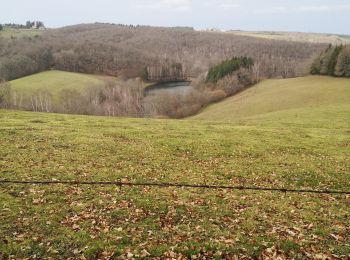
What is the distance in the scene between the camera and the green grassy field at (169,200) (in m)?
12.3

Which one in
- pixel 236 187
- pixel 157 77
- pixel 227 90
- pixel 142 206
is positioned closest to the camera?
pixel 142 206

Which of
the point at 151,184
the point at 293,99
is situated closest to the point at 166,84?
the point at 293,99

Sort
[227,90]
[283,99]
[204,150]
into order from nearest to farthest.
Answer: [204,150]
[283,99]
[227,90]

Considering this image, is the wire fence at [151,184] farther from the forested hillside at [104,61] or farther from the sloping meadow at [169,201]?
the forested hillside at [104,61]

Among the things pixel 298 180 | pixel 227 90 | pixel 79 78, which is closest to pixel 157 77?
pixel 79 78

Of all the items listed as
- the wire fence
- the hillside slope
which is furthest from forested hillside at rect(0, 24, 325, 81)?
the wire fence

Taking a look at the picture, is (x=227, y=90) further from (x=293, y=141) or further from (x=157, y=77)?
(x=293, y=141)

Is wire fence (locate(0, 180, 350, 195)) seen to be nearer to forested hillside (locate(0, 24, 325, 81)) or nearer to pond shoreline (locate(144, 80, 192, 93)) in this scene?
forested hillside (locate(0, 24, 325, 81))

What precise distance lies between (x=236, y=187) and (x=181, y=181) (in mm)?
3299

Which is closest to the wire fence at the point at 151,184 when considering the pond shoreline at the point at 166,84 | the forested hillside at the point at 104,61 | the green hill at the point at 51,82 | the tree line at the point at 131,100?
the tree line at the point at 131,100

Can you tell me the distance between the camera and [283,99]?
267 feet

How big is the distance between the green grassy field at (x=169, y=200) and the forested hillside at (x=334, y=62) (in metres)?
71.4

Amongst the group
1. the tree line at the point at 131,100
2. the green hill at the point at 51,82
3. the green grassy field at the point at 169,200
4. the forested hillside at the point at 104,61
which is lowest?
the tree line at the point at 131,100

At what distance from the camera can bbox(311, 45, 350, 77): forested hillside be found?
306ft
